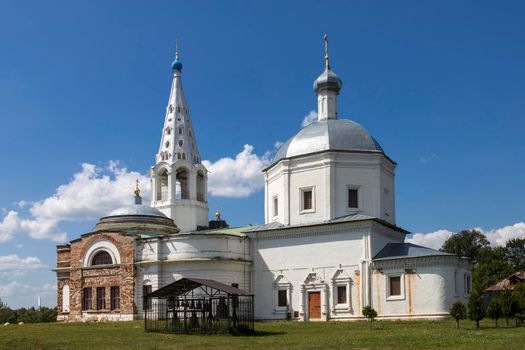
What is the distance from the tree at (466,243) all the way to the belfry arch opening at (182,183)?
3191 cm

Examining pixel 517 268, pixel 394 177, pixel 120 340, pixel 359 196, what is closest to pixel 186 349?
pixel 120 340

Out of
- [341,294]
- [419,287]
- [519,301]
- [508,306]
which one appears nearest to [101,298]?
[341,294]

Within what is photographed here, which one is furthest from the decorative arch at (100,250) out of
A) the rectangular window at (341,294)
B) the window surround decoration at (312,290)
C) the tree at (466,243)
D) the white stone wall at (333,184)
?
the tree at (466,243)

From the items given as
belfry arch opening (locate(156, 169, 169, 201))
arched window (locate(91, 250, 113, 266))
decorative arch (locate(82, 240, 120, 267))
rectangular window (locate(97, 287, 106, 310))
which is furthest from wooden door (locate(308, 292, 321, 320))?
belfry arch opening (locate(156, 169, 169, 201))

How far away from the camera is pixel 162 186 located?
158 feet

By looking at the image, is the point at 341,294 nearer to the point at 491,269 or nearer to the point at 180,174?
the point at 180,174

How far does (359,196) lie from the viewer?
37.6 metres

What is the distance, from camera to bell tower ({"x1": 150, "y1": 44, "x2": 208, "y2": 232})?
46844 mm

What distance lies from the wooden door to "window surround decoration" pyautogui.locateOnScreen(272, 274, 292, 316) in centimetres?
124

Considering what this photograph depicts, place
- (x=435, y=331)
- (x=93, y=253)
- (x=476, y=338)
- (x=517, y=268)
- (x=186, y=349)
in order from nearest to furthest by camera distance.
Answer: (x=186, y=349), (x=476, y=338), (x=435, y=331), (x=93, y=253), (x=517, y=268)

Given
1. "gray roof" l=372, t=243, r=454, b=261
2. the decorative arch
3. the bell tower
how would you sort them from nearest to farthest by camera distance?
"gray roof" l=372, t=243, r=454, b=261 < the decorative arch < the bell tower

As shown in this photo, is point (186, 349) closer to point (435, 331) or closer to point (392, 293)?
point (435, 331)

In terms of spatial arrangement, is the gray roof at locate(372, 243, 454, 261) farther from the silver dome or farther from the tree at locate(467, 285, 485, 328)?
the tree at locate(467, 285, 485, 328)

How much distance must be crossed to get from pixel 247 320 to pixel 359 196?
11853 millimetres
